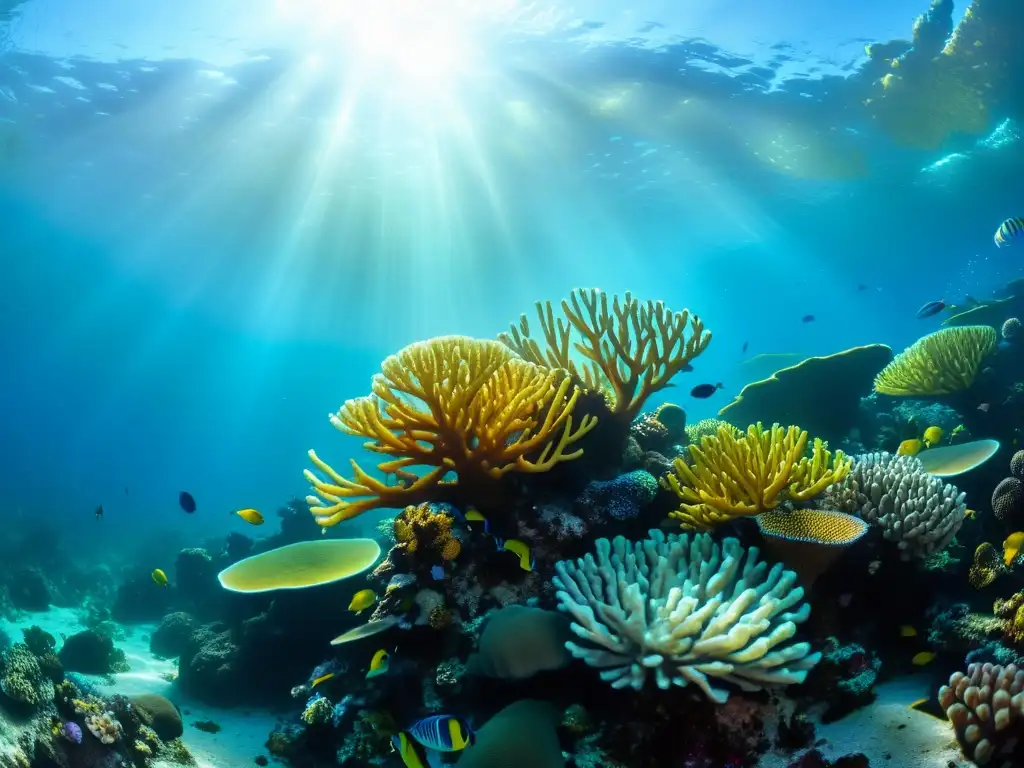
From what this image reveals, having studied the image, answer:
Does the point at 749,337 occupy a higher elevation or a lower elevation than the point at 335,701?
higher

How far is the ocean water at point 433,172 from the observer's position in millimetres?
18219

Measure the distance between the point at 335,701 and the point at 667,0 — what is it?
20.2m

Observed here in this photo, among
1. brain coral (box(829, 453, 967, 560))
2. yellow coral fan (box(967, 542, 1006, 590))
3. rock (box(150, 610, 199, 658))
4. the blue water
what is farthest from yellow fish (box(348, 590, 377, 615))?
the blue water

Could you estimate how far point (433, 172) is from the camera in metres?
27.5

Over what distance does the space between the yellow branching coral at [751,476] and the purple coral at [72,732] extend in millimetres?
5399

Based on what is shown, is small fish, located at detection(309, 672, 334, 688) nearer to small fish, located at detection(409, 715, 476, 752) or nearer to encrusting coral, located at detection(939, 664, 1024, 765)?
small fish, located at detection(409, 715, 476, 752)

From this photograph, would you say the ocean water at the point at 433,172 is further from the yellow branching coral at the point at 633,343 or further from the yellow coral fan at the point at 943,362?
the yellow branching coral at the point at 633,343

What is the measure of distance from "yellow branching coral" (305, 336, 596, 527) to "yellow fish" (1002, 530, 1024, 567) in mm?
3336

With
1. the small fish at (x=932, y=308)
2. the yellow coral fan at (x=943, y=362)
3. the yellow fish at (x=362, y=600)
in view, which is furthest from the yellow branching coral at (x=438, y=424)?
the small fish at (x=932, y=308)

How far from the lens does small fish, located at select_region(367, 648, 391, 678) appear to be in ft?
13.5

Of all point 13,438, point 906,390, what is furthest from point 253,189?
point 13,438

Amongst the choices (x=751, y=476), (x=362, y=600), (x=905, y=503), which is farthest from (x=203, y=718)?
(x=905, y=503)

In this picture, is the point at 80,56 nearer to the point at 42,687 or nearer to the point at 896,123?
the point at 42,687

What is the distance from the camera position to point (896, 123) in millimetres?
22656
